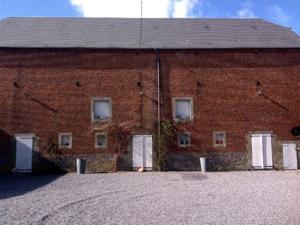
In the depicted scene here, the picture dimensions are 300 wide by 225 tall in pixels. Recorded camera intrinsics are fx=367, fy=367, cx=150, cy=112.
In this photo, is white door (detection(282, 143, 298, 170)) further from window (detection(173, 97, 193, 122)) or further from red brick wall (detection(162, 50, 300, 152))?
window (detection(173, 97, 193, 122))

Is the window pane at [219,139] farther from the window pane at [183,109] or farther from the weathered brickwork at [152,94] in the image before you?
the window pane at [183,109]

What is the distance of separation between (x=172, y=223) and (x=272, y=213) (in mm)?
2536

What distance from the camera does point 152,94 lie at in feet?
64.8

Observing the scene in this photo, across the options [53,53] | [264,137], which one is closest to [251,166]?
[264,137]

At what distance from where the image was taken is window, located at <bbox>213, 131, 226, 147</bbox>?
19.5m

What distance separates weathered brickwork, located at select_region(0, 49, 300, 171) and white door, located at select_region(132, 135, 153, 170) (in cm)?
32

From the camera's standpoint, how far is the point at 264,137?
1956 cm

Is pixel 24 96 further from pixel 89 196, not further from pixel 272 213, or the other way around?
pixel 272 213

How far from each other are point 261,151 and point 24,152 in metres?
12.5

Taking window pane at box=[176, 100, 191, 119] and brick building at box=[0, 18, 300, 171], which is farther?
window pane at box=[176, 100, 191, 119]

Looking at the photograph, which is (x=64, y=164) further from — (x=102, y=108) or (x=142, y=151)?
(x=142, y=151)

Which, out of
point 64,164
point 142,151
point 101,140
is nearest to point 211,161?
point 142,151

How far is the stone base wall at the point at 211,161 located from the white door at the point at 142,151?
3.74ft

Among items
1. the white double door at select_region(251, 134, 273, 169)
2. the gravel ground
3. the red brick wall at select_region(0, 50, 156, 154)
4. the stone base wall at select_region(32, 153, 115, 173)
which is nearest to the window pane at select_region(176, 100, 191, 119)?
the red brick wall at select_region(0, 50, 156, 154)
